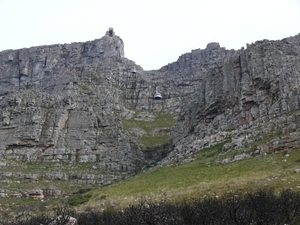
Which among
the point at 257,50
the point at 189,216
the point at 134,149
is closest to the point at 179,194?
the point at 189,216

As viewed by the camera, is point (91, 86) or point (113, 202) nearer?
point (113, 202)

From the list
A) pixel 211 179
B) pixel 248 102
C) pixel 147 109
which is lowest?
pixel 211 179

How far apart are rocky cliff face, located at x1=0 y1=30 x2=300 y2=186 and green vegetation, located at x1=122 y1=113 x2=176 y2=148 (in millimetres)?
689

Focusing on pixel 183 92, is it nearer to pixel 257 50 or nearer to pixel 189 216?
pixel 257 50

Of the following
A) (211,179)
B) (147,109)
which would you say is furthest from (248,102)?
(147,109)

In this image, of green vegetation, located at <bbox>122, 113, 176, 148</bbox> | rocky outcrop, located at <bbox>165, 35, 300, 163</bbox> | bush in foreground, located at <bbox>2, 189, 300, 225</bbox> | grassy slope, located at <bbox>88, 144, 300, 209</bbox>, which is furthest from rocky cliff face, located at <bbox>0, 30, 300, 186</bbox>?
bush in foreground, located at <bbox>2, 189, 300, 225</bbox>

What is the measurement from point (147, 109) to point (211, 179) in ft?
314

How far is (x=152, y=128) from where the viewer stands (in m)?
124

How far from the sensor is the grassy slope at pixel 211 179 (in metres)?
39.5

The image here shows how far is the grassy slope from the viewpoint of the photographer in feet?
129

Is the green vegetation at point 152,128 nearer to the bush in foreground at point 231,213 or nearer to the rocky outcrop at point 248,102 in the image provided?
the rocky outcrop at point 248,102

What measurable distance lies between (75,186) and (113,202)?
103 feet

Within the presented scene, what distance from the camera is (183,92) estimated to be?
14988 centimetres

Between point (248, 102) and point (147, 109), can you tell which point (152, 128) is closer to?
point (147, 109)
